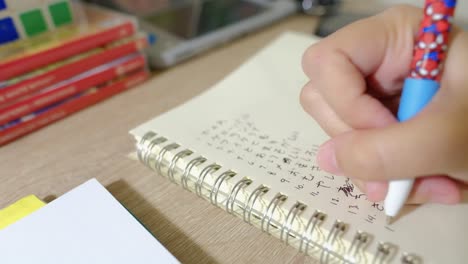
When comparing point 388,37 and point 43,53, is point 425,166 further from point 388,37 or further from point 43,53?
point 43,53

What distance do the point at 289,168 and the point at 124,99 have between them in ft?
0.93

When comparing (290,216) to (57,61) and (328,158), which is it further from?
(57,61)

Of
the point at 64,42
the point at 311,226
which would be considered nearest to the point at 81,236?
the point at 311,226

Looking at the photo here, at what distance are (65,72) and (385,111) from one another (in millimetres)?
390

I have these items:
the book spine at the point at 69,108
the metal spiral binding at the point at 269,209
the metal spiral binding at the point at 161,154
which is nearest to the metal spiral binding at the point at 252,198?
the metal spiral binding at the point at 269,209

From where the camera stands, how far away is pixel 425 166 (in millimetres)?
234

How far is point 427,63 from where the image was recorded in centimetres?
26

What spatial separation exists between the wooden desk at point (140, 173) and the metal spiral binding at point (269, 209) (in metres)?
0.01

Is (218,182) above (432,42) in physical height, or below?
below

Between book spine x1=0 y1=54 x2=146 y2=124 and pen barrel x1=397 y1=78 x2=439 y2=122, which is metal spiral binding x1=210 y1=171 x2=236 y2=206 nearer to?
pen barrel x1=397 y1=78 x2=439 y2=122

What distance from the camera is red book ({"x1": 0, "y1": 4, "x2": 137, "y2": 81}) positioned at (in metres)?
0.45

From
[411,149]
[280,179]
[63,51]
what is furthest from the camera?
[63,51]

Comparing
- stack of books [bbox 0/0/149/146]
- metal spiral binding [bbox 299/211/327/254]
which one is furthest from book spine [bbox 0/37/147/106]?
metal spiral binding [bbox 299/211/327/254]

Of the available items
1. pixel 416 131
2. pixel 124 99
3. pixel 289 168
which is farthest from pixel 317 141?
pixel 124 99
